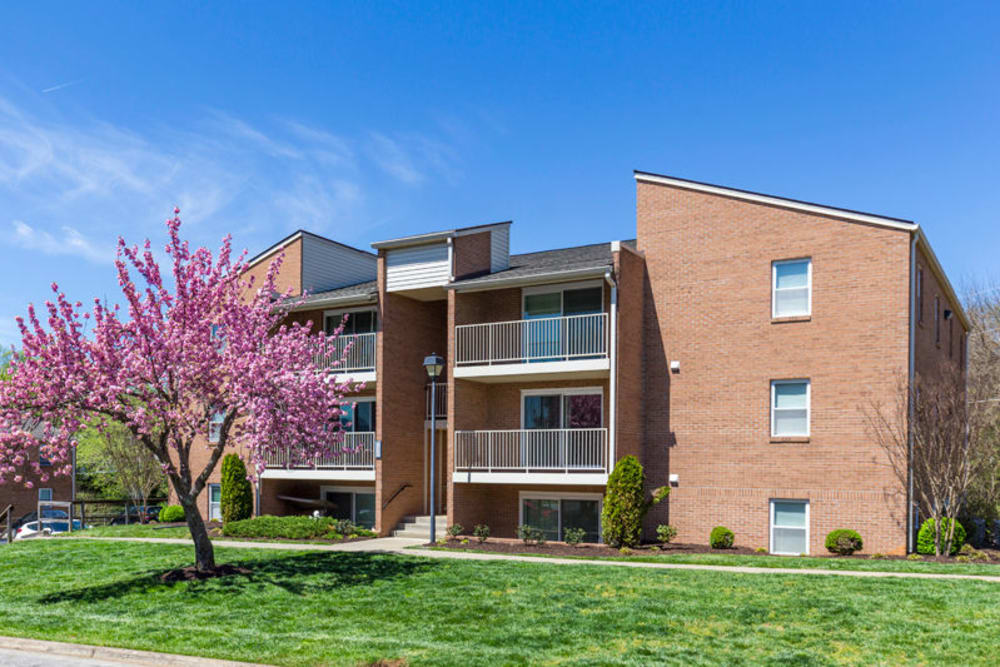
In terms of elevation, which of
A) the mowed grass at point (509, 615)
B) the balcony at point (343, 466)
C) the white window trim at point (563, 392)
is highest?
the white window trim at point (563, 392)

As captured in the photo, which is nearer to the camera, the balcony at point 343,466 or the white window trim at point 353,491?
the balcony at point 343,466

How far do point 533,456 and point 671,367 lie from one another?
4.19 meters

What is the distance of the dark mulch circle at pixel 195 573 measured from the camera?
50.4ft

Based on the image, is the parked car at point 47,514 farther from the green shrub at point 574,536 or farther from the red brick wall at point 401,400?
Result: the green shrub at point 574,536

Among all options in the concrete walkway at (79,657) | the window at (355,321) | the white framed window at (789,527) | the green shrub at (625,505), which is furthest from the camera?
the window at (355,321)

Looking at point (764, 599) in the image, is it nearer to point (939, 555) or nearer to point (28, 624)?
point (939, 555)

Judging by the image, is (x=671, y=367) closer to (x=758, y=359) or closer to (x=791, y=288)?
(x=758, y=359)

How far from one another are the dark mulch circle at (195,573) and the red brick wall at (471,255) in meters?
10.3

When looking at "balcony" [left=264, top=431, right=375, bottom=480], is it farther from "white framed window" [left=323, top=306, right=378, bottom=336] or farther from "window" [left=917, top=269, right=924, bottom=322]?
"window" [left=917, top=269, right=924, bottom=322]

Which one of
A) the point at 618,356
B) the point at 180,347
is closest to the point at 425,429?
the point at 618,356

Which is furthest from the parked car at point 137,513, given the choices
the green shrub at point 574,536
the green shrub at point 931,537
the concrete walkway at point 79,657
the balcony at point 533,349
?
the green shrub at point 931,537

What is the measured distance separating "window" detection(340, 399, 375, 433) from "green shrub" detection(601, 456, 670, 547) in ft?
29.9

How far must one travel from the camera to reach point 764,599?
41.5 feet

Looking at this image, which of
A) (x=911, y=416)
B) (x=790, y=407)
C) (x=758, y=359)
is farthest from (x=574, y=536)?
(x=911, y=416)
